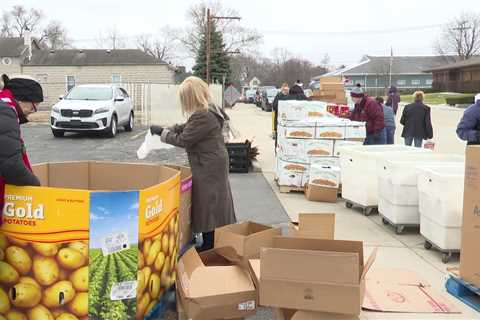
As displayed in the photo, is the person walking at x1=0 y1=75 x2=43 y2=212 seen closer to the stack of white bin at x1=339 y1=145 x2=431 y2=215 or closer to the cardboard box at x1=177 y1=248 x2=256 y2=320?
the cardboard box at x1=177 y1=248 x2=256 y2=320

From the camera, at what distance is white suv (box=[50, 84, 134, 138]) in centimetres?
1819

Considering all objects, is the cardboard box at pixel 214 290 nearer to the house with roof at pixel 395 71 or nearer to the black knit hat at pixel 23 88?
the black knit hat at pixel 23 88

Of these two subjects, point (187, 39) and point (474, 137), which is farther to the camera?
point (187, 39)

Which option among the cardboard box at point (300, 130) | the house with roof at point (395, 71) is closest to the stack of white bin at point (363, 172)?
the cardboard box at point (300, 130)

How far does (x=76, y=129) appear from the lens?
18406mm

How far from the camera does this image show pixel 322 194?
902 cm

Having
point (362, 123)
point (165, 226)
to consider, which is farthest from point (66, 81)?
point (165, 226)

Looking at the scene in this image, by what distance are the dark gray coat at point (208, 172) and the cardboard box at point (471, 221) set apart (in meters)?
2.05

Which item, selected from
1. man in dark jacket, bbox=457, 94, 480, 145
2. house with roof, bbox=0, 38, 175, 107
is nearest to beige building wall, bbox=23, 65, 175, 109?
house with roof, bbox=0, 38, 175, 107

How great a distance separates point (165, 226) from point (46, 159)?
10.0m

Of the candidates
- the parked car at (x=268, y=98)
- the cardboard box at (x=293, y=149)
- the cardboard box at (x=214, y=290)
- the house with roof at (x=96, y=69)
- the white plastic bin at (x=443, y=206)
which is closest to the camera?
the cardboard box at (x=214, y=290)

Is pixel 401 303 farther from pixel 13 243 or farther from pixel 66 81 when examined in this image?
pixel 66 81

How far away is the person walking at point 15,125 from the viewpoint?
129 inches

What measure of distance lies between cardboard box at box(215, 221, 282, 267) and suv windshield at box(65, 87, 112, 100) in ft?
51.6
